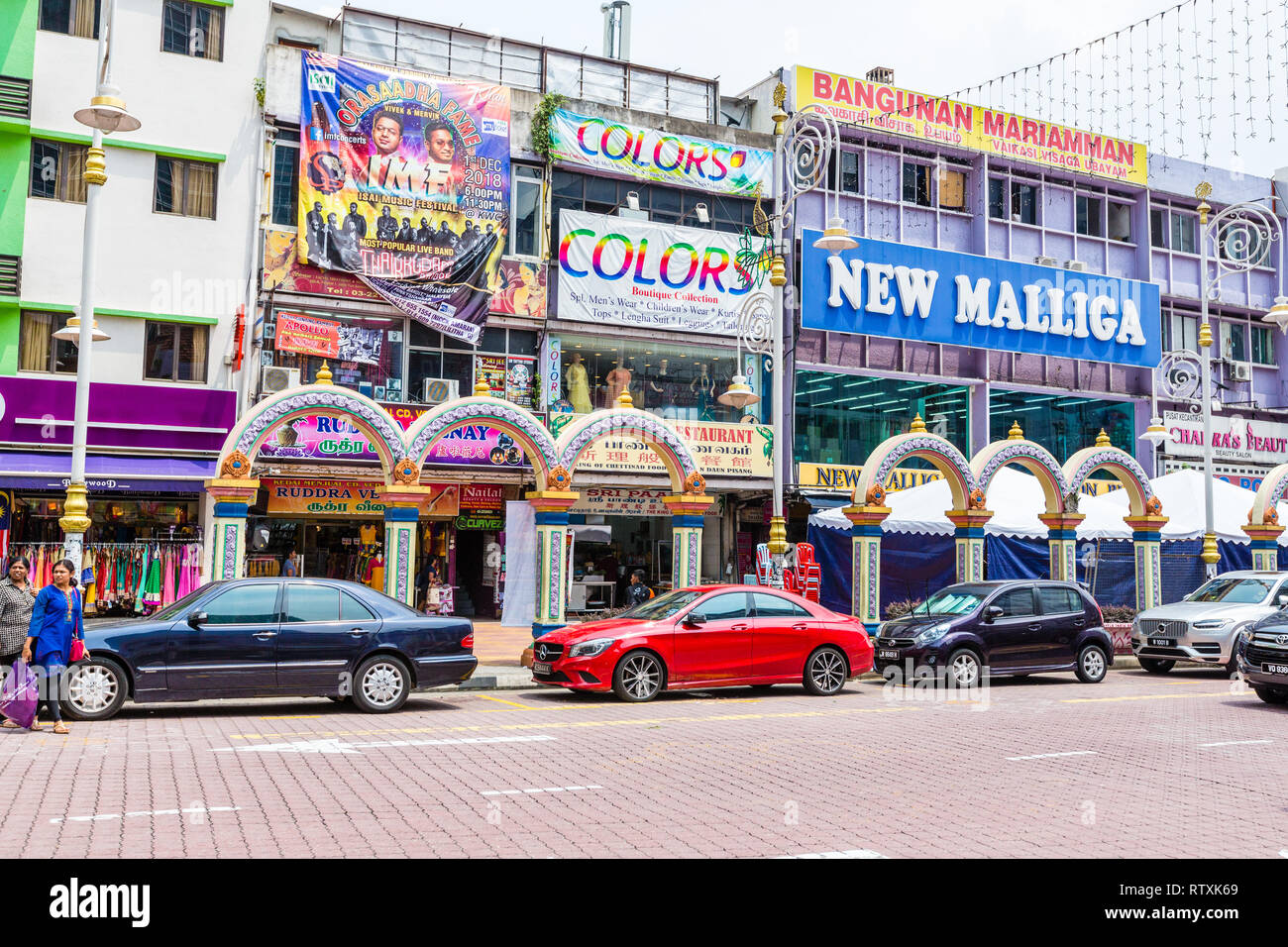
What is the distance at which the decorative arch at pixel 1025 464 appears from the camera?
22.4 m


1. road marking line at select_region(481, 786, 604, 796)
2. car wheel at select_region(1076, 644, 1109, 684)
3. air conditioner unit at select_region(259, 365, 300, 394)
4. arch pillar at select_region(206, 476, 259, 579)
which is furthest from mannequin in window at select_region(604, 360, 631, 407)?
road marking line at select_region(481, 786, 604, 796)

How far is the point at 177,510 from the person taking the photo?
81.8 ft

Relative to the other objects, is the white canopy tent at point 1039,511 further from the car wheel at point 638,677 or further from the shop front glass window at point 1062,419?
the car wheel at point 638,677

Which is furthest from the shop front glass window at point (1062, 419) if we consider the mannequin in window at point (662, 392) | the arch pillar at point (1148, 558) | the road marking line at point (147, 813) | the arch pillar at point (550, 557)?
the road marking line at point (147, 813)

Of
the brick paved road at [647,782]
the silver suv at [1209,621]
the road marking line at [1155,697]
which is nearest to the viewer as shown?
the brick paved road at [647,782]

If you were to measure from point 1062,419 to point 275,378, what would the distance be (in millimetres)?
24559

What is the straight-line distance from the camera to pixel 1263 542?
2595 centimetres

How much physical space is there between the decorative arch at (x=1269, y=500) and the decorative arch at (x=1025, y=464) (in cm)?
595

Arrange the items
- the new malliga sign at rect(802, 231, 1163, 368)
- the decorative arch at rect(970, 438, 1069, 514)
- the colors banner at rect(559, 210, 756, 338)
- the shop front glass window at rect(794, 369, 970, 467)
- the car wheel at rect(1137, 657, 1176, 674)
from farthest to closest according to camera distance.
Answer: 1. the shop front glass window at rect(794, 369, 970, 467)
2. the new malliga sign at rect(802, 231, 1163, 368)
3. the colors banner at rect(559, 210, 756, 338)
4. the decorative arch at rect(970, 438, 1069, 514)
5. the car wheel at rect(1137, 657, 1176, 674)

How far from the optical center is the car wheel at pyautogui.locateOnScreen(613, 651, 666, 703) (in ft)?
48.5

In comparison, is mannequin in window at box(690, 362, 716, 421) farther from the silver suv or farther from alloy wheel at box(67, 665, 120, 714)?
alloy wheel at box(67, 665, 120, 714)

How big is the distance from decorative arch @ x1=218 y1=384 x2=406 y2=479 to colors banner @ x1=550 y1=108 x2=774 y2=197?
12.8 m

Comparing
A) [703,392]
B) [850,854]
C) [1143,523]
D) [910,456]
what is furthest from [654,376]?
[850,854]

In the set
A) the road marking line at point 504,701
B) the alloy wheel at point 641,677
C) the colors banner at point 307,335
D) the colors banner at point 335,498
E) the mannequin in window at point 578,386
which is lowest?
the road marking line at point 504,701
